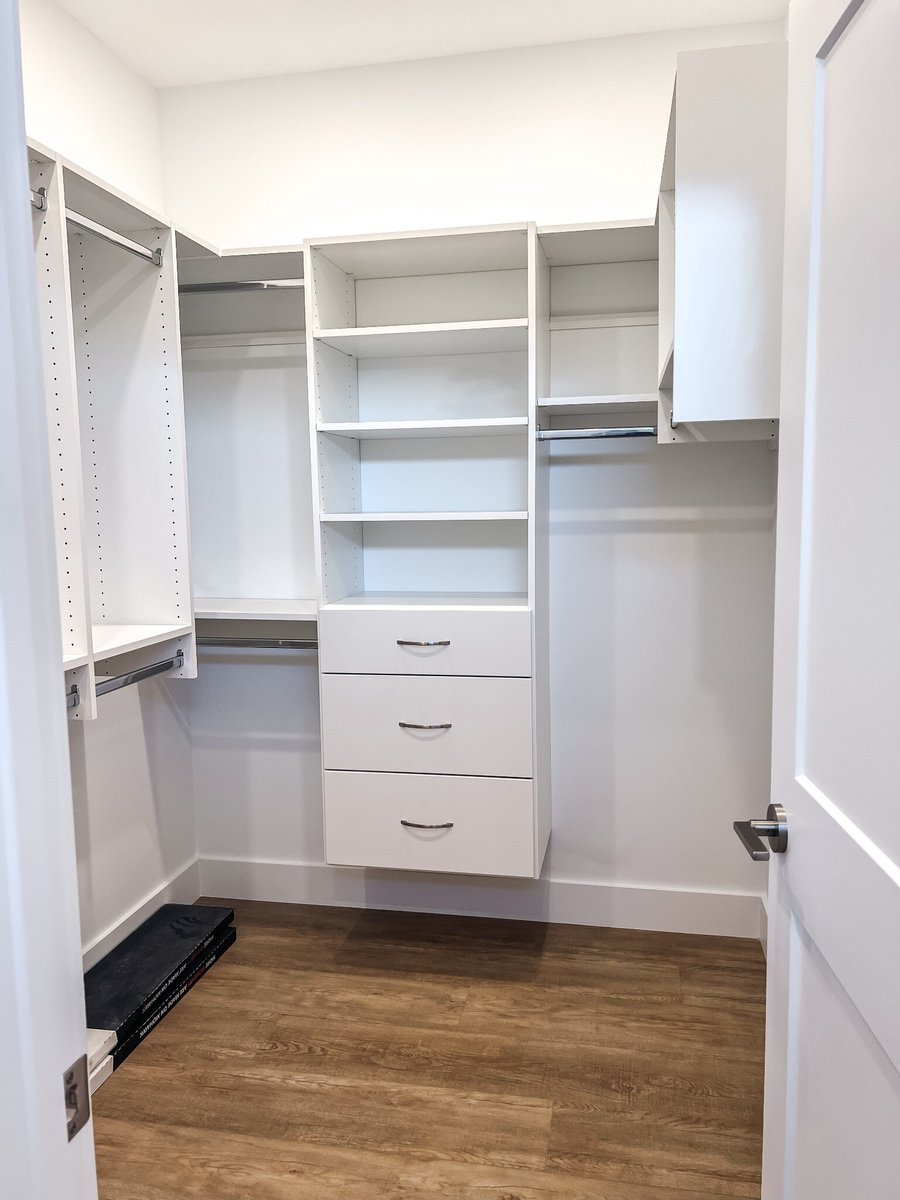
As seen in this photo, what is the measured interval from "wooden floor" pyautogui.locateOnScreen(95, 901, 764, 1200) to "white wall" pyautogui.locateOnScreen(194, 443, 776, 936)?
0.14 meters

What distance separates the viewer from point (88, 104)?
259 cm

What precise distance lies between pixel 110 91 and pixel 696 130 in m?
1.78

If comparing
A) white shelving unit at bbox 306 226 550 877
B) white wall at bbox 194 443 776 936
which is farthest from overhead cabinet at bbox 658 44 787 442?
white wall at bbox 194 443 776 936

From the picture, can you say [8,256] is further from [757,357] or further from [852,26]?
[757,357]

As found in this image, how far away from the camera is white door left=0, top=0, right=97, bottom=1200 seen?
0.61 metres

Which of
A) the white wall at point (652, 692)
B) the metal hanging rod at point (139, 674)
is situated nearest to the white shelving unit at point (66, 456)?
the metal hanging rod at point (139, 674)

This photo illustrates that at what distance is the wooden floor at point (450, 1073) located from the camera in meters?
1.89

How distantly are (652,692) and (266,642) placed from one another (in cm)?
121

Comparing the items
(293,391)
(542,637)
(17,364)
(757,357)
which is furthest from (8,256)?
(293,391)

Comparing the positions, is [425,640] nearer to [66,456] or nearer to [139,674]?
[139,674]

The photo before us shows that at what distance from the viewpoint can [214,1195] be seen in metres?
1.84

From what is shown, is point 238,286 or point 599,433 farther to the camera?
point 238,286

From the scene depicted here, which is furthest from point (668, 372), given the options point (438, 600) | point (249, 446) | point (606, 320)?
point (249, 446)

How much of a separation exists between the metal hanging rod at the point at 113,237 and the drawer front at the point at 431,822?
1474 mm
